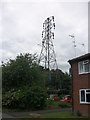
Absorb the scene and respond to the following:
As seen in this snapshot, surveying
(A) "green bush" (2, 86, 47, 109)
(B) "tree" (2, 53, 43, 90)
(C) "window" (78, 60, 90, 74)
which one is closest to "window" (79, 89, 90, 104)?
(C) "window" (78, 60, 90, 74)

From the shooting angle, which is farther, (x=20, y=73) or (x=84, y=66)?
(x=20, y=73)

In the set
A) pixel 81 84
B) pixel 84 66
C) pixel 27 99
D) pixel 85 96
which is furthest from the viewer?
pixel 27 99

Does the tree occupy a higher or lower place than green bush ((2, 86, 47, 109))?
higher

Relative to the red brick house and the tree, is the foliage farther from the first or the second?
the red brick house

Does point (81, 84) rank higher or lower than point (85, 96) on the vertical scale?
higher

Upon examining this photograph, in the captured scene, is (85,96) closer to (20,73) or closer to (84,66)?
(84,66)

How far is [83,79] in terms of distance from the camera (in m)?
23.5

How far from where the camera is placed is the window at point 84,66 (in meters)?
23.0

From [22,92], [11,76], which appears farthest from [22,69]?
[22,92]

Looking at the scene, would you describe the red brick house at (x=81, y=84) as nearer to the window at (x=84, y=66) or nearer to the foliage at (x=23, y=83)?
the window at (x=84, y=66)

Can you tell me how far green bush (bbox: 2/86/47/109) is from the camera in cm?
3016

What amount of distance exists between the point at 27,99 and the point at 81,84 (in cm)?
858

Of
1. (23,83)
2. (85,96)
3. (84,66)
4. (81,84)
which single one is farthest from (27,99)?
(84,66)

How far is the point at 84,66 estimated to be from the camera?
23.5 m
